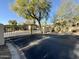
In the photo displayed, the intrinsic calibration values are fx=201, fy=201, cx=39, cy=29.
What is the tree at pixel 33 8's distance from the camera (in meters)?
29.2

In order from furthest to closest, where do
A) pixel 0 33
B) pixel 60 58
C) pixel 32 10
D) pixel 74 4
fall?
1. pixel 74 4
2. pixel 32 10
3. pixel 0 33
4. pixel 60 58

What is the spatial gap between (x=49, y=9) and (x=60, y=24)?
2851mm

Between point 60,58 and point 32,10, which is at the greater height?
point 32,10

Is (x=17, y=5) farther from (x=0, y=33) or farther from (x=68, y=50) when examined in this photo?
(x=68, y=50)

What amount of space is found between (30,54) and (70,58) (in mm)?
3207

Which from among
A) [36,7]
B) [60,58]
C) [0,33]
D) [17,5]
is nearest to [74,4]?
[36,7]

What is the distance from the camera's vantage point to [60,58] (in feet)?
22.7

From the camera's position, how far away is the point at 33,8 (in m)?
29.3

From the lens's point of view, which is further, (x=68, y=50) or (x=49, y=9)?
(x=49, y=9)

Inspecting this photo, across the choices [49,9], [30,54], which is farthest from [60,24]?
[30,54]

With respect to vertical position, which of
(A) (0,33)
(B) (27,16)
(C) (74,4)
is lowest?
(A) (0,33)

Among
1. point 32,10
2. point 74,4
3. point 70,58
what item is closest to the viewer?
point 70,58

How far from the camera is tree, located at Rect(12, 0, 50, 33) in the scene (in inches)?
1152

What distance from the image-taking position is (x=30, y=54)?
367 inches
